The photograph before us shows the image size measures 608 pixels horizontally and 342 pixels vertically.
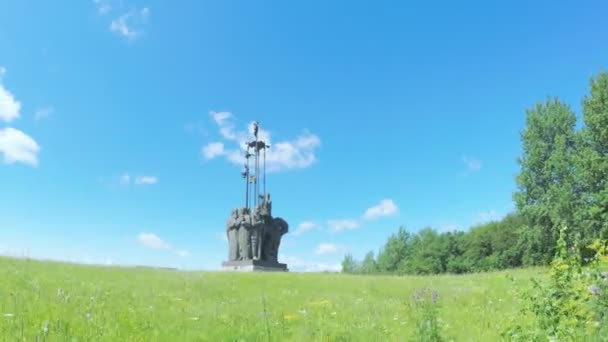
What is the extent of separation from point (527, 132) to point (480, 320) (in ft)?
141

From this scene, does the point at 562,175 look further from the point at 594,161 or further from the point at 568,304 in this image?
the point at 568,304

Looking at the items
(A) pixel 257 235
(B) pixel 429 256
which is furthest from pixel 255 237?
(B) pixel 429 256

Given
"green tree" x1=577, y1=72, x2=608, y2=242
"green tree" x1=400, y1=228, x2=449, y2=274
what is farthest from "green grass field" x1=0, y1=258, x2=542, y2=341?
"green tree" x1=400, y1=228, x2=449, y2=274

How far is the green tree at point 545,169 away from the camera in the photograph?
44.6 metres

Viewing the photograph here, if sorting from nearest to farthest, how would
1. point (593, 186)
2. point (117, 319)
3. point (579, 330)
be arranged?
point (579, 330) → point (117, 319) → point (593, 186)

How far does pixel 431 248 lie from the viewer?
84750 millimetres

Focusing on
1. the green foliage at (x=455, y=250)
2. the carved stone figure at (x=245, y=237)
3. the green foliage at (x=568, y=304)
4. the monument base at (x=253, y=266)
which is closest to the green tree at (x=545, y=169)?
the green foliage at (x=455, y=250)

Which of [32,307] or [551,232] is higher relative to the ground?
[551,232]

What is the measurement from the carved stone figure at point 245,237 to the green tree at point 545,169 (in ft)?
81.4

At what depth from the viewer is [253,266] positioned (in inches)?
1486

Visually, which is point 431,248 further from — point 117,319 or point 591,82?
point 117,319

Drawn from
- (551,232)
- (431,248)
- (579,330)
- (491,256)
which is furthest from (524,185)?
(579,330)

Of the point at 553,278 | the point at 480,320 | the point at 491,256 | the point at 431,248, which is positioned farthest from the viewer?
the point at 431,248

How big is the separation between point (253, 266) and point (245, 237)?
284 centimetres
